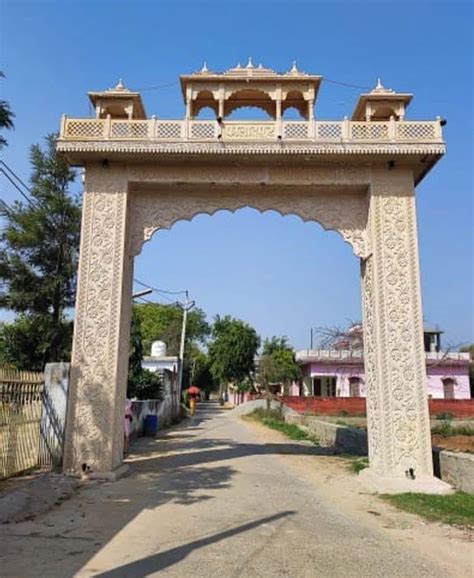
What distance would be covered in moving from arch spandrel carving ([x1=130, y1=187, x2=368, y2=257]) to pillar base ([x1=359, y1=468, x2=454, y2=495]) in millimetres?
4398

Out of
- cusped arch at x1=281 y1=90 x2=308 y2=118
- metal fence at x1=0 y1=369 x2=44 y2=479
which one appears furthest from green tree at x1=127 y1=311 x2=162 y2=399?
Answer: cusped arch at x1=281 y1=90 x2=308 y2=118

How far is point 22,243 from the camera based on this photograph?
15.8 meters

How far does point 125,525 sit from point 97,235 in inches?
214

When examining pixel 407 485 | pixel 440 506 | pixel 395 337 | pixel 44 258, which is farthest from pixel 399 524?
pixel 44 258

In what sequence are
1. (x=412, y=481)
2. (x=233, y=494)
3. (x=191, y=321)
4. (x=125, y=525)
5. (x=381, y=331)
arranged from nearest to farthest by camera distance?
(x=125, y=525) < (x=233, y=494) < (x=412, y=481) < (x=381, y=331) < (x=191, y=321)

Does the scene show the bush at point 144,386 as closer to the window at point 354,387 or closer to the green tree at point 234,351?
the window at point 354,387

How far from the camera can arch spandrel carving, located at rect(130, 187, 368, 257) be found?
10.3 meters

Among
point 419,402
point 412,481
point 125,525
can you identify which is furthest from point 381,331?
point 125,525

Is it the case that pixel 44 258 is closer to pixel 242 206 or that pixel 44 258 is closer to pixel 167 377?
pixel 242 206

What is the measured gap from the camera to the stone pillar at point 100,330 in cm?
930

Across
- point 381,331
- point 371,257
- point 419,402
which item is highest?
point 371,257

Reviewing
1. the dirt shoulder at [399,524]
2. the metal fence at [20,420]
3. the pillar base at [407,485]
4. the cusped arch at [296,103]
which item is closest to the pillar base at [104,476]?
the metal fence at [20,420]

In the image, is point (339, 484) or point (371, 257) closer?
point (339, 484)

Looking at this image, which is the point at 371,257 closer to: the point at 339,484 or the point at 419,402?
the point at 419,402
